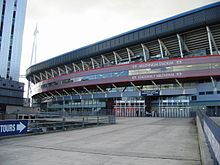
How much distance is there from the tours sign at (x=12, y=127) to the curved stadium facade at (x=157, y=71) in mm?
36941

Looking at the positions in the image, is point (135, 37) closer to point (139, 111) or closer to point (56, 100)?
point (139, 111)

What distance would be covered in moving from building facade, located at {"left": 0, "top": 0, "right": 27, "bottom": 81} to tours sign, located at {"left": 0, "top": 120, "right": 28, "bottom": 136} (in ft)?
251

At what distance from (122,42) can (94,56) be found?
39.4ft

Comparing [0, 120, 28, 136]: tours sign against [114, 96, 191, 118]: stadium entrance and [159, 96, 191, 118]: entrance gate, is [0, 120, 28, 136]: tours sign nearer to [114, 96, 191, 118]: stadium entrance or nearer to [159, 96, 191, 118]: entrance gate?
[114, 96, 191, 118]: stadium entrance

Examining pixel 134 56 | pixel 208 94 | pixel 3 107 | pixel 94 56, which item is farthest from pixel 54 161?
pixel 3 107

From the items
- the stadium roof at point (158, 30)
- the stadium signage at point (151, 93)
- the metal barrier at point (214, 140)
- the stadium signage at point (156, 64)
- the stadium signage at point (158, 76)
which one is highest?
the stadium roof at point (158, 30)

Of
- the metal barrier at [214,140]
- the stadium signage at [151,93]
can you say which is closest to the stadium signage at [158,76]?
the stadium signage at [151,93]

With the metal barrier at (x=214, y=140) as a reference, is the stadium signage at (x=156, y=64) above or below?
above

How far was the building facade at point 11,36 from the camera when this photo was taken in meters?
79.4

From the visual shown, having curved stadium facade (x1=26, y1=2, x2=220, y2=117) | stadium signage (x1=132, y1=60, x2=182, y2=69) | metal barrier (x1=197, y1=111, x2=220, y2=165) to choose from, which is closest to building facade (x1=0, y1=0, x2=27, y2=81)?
curved stadium facade (x1=26, y1=2, x2=220, y2=117)

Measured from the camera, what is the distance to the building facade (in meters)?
79.4

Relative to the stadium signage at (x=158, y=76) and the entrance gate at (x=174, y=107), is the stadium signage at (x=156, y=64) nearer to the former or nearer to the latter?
the stadium signage at (x=158, y=76)

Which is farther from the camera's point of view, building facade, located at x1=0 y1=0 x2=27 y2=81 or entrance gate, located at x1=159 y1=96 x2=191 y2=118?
building facade, located at x1=0 y1=0 x2=27 y2=81

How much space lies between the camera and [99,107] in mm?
59906
